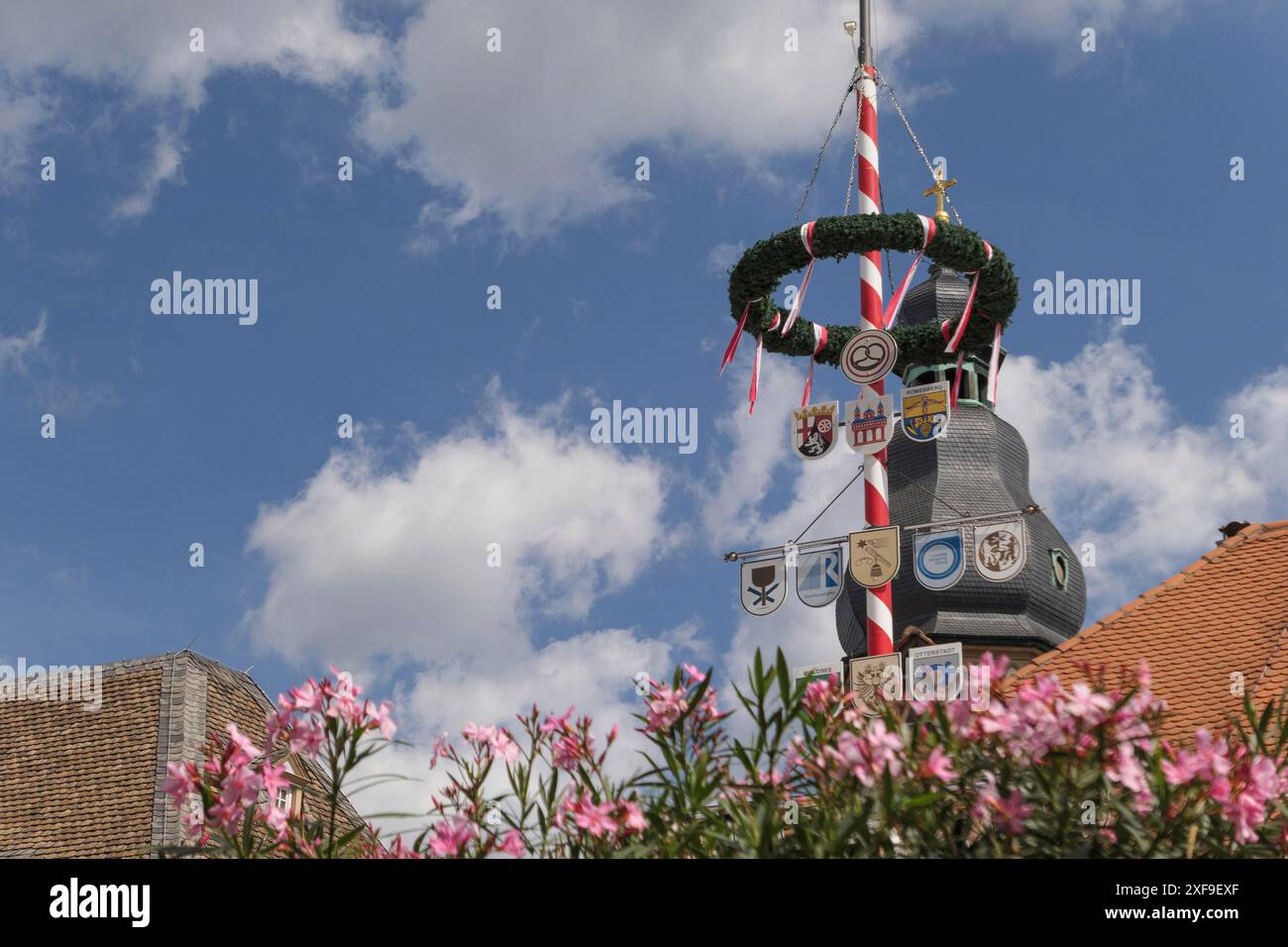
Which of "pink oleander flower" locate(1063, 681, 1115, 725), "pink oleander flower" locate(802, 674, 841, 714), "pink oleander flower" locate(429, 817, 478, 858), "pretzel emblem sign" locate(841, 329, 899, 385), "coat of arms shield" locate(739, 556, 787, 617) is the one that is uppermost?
"pretzel emblem sign" locate(841, 329, 899, 385)

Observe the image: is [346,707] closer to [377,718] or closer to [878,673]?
[377,718]

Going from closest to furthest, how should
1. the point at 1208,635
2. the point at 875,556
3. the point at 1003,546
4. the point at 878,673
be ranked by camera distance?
1. the point at 878,673
2. the point at 1208,635
3. the point at 875,556
4. the point at 1003,546

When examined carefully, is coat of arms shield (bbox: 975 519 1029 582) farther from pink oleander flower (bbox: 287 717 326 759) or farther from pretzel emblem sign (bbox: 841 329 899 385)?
pink oleander flower (bbox: 287 717 326 759)

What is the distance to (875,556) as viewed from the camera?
15.8 meters

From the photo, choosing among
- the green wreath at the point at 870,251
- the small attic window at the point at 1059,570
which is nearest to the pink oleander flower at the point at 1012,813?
the green wreath at the point at 870,251

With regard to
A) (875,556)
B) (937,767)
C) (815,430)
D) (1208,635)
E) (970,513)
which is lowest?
(937,767)

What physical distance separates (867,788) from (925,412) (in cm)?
1294

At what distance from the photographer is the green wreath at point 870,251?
685 inches

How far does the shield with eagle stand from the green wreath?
4.30ft

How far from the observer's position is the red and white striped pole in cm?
1641

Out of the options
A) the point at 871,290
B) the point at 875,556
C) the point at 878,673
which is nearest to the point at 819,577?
the point at 875,556

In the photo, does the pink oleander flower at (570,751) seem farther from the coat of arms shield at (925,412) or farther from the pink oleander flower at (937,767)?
the coat of arms shield at (925,412)

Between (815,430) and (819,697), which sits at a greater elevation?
(815,430)

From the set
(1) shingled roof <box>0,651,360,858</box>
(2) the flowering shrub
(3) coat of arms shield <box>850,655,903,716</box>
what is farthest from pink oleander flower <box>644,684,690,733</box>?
(1) shingled roof <box>0,651,360,858</box>
